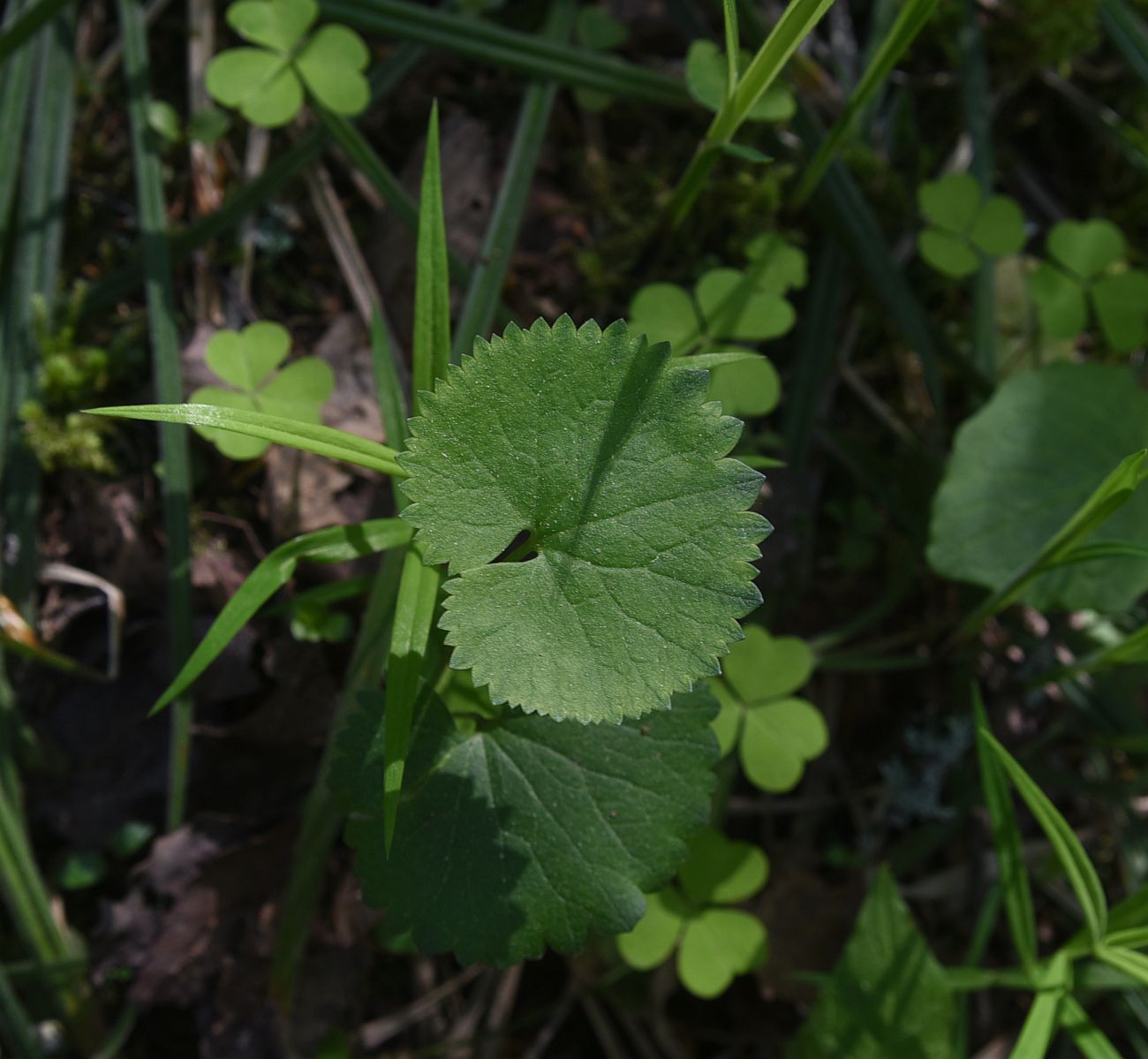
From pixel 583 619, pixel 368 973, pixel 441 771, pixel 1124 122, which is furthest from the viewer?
pixel 1124 122

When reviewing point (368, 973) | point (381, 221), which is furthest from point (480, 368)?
point (368, 973)

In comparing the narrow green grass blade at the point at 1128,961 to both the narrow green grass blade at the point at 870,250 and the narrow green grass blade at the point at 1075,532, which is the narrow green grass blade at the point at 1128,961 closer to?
the narrow green grass blade at the point at 1075,532

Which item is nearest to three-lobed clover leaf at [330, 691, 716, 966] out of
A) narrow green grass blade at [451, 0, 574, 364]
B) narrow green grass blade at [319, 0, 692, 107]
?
narrow green grass blade at [451, 0, 574, 364]

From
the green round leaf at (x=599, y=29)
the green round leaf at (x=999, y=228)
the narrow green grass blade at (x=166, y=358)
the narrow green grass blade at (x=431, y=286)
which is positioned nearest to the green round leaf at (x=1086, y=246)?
the green round leaf at (x=999, y=228)

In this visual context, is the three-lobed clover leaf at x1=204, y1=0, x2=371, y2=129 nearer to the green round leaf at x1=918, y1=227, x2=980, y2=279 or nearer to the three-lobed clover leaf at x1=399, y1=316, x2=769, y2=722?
the three-lobed clover leaf at x1=399, y1=316, x2=769, y2=722

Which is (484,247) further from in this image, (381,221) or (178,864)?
(178,864)

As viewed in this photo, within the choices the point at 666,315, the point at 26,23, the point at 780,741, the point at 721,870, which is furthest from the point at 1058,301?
the point at 26,23
